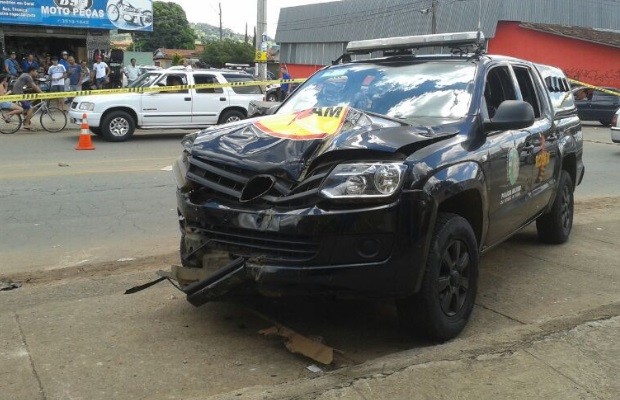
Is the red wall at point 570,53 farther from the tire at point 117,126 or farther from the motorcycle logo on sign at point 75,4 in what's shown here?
the tire at point 117,126

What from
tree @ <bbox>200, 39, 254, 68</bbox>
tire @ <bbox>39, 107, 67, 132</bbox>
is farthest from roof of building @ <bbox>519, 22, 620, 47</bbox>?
tree @ <bbox>200, 39, 254, 68</bbox>

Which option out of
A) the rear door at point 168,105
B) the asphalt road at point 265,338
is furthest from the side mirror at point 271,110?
the rear door at point 168,105

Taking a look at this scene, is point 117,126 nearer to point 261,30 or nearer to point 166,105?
point 166,105

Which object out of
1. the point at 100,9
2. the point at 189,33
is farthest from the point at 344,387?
the point at 189,33

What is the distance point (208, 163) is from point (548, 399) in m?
2.37

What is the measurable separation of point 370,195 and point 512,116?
1468 millimetres

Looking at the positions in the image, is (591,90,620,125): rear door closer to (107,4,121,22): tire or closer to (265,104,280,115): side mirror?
(107,4,121,22): tire

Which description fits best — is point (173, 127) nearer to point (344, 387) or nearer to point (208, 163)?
point (208, 163)

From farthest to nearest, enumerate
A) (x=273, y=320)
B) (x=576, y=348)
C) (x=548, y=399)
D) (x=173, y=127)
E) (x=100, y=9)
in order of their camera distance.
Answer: (x=100, y=9) → (x=173, y=127) → (x=273, y=320) → (x=576, y=348) → (x=548, y=399)

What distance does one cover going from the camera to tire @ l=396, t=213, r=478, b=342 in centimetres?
398

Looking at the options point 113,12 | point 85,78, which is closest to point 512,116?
point 85,78

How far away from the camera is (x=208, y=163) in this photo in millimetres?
4184

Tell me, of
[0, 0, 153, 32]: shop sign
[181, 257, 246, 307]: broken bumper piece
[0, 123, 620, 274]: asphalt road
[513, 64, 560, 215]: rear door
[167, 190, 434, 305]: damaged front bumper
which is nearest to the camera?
[167, 190, 434, 305]: damaged front bumper

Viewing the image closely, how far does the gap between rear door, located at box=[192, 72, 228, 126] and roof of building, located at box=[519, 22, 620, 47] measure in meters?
24.6
